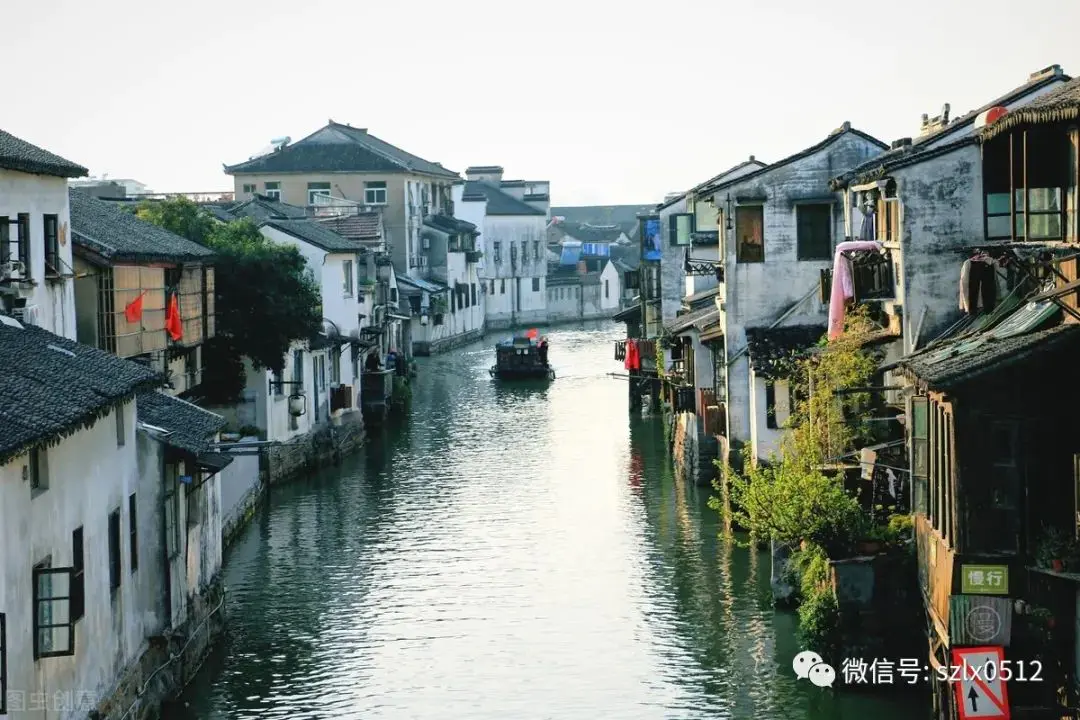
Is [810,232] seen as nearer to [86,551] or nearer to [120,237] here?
[120,237]

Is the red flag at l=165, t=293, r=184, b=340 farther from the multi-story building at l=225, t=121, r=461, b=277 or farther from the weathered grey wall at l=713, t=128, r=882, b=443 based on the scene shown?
the multi-story building at l=225, t=121, r=461, b=277

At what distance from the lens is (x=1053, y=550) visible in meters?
19.1

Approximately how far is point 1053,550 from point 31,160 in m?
16.9

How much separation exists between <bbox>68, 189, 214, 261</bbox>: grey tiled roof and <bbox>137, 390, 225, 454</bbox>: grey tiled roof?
3860 millimetres

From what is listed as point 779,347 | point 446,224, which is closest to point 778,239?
point 779,347

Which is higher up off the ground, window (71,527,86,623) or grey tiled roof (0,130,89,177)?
grey tiled roof (0,130,89,177)

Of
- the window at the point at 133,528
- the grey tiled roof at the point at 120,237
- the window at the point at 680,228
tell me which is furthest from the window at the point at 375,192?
the window at the point at 133,528

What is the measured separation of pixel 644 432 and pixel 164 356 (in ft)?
76.8

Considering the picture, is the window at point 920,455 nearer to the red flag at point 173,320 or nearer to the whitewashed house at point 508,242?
the red flag at point 173,320

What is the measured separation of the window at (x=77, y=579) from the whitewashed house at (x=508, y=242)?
93793 mm

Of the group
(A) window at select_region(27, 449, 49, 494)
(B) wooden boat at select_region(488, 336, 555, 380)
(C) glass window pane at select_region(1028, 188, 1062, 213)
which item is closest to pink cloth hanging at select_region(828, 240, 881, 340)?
(C) glass window pane at select_region(1028, 188, 1062, 213)

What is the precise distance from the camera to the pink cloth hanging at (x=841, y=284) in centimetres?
3000

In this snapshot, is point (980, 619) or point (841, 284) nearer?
point (980, 619)

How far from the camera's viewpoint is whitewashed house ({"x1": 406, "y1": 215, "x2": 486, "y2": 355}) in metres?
91.3
